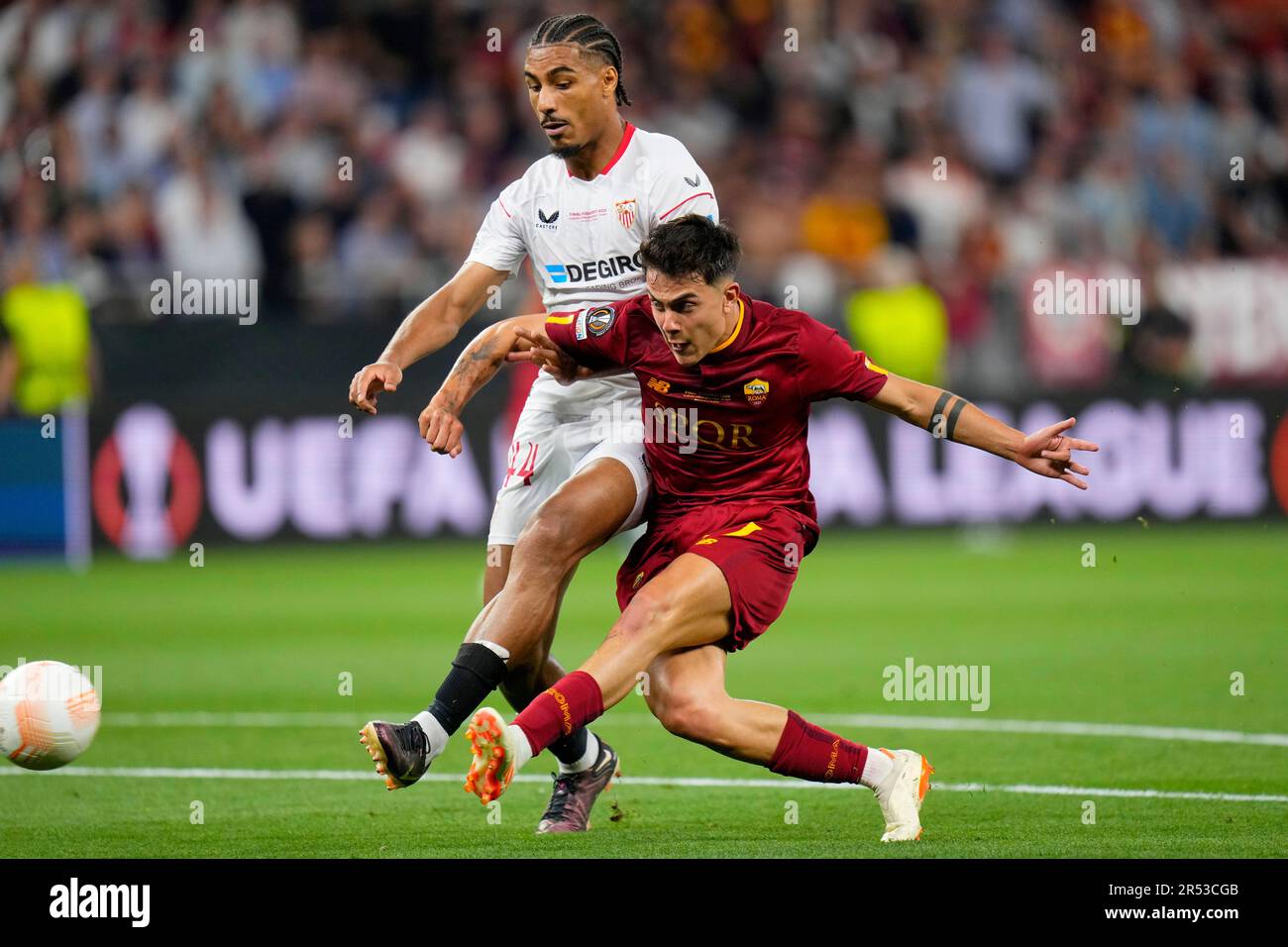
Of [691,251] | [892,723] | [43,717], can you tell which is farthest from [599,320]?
[892,723]

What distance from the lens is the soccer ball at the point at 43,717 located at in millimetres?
7051

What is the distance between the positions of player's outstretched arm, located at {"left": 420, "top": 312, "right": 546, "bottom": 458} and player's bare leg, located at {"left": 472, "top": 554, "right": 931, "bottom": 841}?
891mm

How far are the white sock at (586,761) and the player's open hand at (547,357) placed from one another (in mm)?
1377

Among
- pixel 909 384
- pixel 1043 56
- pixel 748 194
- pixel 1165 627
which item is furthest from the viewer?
pixel 1043 56

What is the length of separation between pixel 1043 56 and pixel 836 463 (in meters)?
7.29

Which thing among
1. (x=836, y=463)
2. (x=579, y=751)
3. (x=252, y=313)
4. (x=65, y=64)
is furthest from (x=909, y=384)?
(x=65, y=64)

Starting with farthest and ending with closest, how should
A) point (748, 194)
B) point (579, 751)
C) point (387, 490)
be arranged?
point (748, 194), point (387, 490), point (579, 751)

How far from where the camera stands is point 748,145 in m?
21.1

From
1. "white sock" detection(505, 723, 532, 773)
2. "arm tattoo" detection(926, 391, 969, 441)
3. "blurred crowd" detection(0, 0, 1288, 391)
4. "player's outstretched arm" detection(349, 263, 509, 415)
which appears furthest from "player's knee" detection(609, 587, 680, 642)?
"blurred crowd" detection(0, 0, 1288, 391)

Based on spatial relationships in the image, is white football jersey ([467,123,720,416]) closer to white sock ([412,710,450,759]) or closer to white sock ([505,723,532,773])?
white sock ([412,710,450,759])

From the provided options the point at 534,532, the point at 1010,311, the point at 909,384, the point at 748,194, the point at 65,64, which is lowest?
the point at 534,532

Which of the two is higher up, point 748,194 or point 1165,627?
point 748,194

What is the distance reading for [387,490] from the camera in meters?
17.4

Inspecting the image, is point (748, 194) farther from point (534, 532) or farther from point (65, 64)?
point (534, 532)
